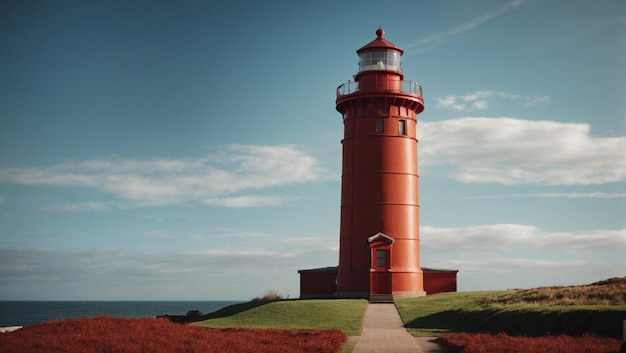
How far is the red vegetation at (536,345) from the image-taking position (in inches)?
647

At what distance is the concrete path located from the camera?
19547mm

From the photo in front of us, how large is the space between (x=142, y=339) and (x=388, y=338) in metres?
8.59

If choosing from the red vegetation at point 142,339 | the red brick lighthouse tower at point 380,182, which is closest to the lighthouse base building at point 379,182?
the red brick lighthouse tower at point 380,182

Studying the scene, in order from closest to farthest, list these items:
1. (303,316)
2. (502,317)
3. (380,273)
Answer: (502,317) < (303,316) < (380,273)

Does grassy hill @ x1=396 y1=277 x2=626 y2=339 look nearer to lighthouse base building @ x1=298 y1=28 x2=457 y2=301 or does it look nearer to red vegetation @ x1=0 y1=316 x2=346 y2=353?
lighthouse base building @ x1=298 y1=28 x2=457 y2=301

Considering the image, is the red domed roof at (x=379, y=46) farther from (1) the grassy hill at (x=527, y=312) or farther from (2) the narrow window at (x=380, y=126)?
(1) the grassy hill at (x=527, y=312)

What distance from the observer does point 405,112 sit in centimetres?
3994

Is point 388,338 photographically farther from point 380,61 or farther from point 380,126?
point 380,61

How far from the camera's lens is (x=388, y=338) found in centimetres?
2262

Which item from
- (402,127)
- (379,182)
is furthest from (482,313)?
(402,127)

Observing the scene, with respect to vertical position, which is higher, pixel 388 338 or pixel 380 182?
pixel 380 182

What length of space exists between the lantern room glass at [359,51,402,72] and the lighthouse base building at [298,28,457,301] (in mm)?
61

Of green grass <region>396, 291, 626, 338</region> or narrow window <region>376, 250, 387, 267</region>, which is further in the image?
narrow window <region>376, 250, 387, 267</region>

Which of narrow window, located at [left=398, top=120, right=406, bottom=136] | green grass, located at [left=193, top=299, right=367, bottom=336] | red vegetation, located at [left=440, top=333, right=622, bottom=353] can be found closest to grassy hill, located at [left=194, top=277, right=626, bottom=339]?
green grass, located at [left=193, top=299, right=367, bottom=336]
